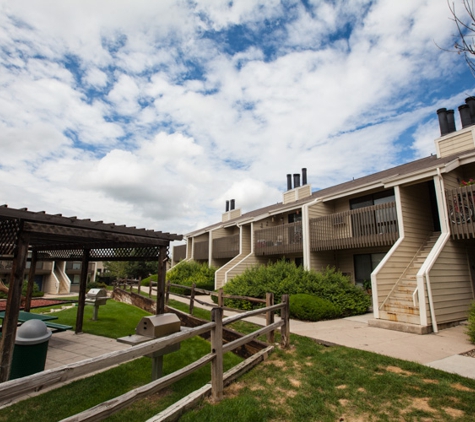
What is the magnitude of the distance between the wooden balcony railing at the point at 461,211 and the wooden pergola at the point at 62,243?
9.00m

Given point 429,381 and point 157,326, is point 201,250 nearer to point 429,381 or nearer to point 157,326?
point 157,326

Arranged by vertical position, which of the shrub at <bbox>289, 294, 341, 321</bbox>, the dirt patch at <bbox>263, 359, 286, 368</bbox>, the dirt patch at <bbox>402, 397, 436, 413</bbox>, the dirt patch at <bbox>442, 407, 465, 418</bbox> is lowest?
the dirt patch at <bbox>263, 359, 286, 368</bbox>

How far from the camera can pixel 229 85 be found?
10773 millimetres

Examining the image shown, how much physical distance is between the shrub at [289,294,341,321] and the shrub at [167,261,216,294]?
35.3ft

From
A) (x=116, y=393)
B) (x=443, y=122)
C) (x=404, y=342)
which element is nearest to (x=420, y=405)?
(x=404, y=342)

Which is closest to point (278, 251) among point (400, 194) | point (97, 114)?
point (400, 194)

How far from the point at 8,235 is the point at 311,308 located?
8.81 m

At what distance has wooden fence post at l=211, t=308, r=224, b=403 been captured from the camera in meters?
3.82

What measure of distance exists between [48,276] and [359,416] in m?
40.7

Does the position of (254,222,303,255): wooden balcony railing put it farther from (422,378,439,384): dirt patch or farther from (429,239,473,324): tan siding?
(422,378,439,384): dirt patch

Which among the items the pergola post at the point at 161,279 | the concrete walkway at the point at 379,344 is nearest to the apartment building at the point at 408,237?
the concrete walkway at the point at 379,344

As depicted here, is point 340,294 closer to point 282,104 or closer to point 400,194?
point 400,194

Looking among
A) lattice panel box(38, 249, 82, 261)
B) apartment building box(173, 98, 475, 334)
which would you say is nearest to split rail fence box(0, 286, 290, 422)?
apartment building box(173, 98, 475, 334)

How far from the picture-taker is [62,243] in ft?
28.1
